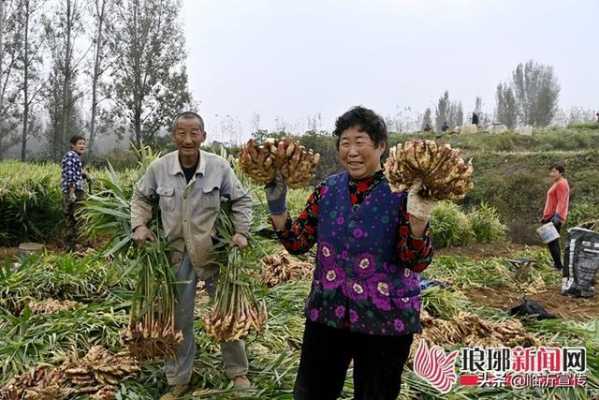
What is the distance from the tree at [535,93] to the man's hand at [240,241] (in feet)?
127

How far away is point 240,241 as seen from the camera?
2.55m

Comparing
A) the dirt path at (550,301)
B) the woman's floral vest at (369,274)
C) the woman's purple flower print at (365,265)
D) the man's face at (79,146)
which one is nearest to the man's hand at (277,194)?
the woman's floral vest at (369,274)

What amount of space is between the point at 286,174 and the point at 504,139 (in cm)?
2169

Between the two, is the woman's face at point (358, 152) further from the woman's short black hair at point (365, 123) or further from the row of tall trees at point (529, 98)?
the row of tall trees at point (529, 98)

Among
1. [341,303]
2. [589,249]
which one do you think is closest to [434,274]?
[589,249]

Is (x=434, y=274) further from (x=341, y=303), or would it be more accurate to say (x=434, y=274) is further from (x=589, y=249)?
(x=341, y=303)

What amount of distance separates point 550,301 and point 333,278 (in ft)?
14.5

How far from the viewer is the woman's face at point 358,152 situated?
175 centimetres

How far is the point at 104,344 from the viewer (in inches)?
130

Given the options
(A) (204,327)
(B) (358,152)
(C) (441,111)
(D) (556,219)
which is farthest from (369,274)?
(C) (441,111)

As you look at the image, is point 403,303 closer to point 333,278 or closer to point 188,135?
point 333,278

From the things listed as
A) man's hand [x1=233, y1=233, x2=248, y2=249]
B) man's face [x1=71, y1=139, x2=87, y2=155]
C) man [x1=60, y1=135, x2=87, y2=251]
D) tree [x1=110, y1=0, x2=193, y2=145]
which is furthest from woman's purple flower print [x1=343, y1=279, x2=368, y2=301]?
tree [x1=110, y1=0, x2=193, y2=145]

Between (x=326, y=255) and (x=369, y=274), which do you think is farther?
(x=326, y=255)

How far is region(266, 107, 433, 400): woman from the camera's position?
5.58 feet
